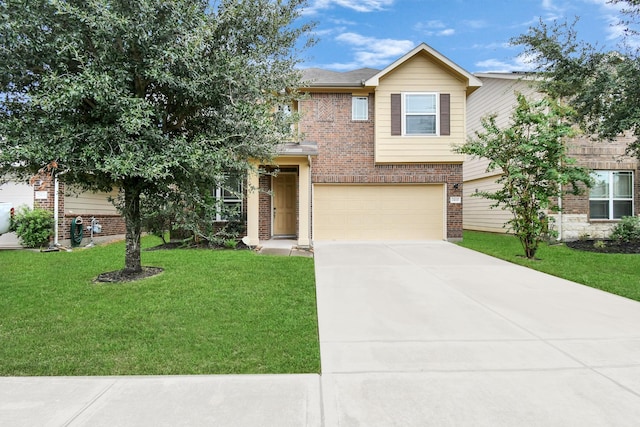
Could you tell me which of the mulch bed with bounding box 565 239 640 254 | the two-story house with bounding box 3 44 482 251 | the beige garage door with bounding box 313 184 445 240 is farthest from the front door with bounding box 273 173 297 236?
the mulch bed with bounding box 565 239 640 254

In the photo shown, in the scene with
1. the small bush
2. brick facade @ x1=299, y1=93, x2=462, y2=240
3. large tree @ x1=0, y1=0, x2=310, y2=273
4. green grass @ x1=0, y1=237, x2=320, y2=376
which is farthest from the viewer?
brick facade @ x1=299, y1=93, x2=462, y2=240

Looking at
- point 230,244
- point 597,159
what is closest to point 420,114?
point 597,159

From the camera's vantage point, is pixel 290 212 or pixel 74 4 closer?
pixel 74 4

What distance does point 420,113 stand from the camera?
11922mm

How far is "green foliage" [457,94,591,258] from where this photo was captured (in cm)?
830

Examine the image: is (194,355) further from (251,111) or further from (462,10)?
(462,10)

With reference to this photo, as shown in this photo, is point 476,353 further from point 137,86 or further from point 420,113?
point 420,113

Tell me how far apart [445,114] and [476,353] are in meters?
9.86

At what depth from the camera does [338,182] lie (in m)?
12.1

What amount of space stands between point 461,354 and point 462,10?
1476cm

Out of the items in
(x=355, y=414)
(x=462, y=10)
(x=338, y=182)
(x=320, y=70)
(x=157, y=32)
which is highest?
(x=462, y=10)

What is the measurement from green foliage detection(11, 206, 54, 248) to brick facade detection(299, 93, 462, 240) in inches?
310

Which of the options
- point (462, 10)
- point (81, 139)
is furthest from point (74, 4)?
point (462, 10)

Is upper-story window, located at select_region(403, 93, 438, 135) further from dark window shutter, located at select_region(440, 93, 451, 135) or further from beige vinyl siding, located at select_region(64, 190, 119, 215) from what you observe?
beige vinyl siding, located at select_region(64, 190, 119, 215)
